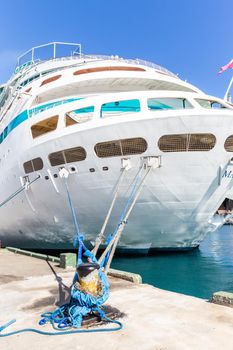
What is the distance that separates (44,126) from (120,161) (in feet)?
14.5

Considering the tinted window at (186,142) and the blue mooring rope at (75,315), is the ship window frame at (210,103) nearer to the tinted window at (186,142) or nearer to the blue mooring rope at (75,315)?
the tinted window at (186,142)

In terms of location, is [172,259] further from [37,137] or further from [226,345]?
[226,345]

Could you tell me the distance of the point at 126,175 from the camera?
45.6ft

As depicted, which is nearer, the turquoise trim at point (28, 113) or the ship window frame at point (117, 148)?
the ship window frame at point (117, 148)

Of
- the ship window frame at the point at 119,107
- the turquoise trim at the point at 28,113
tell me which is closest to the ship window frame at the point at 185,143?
the ship window frame at the point at 119,107

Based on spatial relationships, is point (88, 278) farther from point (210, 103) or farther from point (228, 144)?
point (210, 103)

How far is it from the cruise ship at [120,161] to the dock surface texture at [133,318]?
539 centimetres

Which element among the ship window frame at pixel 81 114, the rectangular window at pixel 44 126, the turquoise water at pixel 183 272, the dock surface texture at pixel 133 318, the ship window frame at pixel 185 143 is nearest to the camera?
the dock surface texture at pixel 133 318

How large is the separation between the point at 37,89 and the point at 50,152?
5.95 metres

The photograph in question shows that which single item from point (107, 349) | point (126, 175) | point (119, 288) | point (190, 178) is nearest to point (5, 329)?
point (107, 349)

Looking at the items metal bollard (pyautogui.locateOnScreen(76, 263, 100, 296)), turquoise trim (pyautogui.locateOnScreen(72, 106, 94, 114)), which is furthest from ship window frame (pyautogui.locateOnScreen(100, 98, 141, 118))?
metal bollard (pyautogui.locateOnScreen(76, 263, 100, 296))

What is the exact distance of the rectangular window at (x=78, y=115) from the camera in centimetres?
1430

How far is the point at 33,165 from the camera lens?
15.6 meters

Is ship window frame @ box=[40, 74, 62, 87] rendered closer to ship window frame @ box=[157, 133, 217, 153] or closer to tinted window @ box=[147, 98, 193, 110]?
tinted window @ box=[147, 98, 193, 110]
